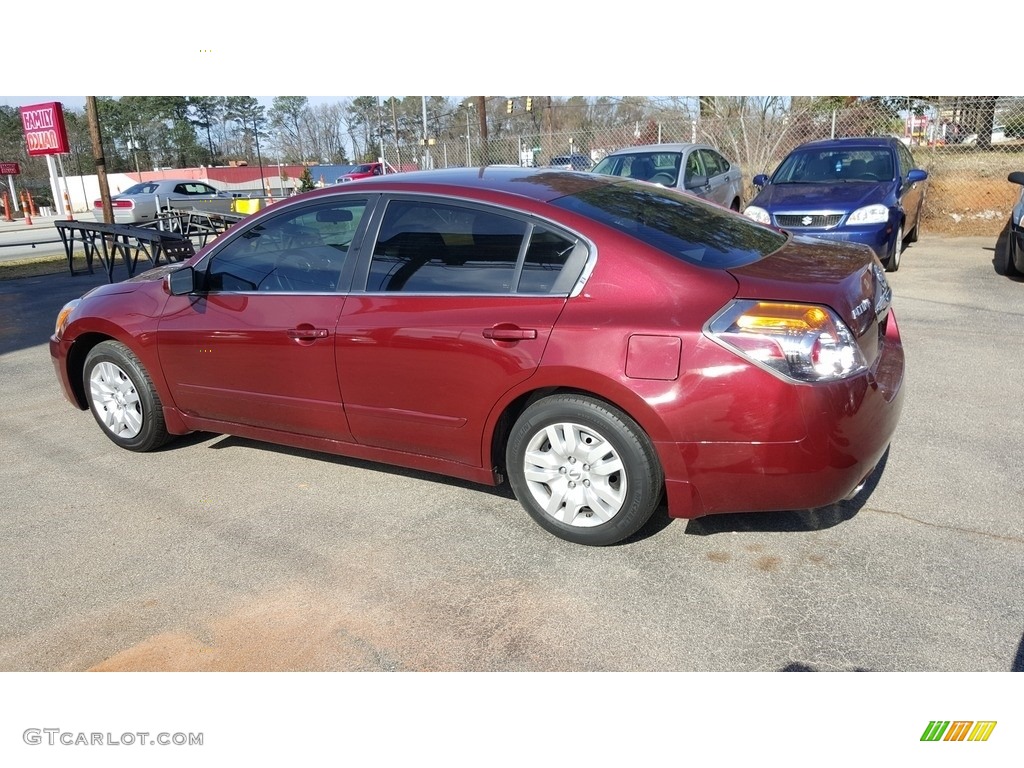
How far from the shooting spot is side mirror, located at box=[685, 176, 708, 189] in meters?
12.0

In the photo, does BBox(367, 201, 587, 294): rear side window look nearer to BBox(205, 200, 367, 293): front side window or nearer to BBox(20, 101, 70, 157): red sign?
BBox(205, 200, 367, 293): front side window

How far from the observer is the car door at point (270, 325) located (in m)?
4.07

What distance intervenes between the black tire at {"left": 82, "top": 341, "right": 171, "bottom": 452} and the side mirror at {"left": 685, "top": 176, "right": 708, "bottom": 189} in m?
9.01

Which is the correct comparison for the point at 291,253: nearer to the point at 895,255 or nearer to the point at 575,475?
the point at 575,475

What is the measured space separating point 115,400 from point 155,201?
22.6 m

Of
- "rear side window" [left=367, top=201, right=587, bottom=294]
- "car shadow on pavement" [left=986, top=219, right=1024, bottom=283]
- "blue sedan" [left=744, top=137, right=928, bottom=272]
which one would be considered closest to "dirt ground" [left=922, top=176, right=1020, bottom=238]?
"car shadow on pavement" [left=986, top=219, right=1024, bottom=283]

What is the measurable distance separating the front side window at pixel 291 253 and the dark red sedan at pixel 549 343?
0.01 m

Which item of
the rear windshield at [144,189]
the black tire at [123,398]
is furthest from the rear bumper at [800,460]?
the rear windshield at [144,189]

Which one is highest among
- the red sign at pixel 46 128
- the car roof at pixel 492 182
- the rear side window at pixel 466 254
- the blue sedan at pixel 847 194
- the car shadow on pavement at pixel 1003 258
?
the red sign at pixel 46 128

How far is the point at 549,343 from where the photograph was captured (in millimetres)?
3385

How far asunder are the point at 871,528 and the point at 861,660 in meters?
1.02

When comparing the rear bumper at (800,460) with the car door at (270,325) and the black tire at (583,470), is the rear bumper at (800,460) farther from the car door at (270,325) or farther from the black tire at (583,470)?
the car door at (270,325)

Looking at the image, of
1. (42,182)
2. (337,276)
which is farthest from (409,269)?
(42,182)
